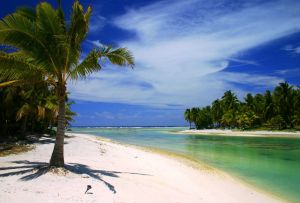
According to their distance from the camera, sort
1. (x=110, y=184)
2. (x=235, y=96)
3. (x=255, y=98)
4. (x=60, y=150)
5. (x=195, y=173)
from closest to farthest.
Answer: (x=110, y=184) < (x=60, y=150) < (x=195, y=173) < (x=255, y=98) < (x=235, y=96)

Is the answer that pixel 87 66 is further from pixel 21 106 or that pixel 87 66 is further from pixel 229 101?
pixel 229 101

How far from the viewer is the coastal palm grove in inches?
3135

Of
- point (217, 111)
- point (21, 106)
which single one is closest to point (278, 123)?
point (217, 111)

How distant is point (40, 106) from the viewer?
84.3 ft

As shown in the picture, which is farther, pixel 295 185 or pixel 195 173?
pixel 195 173

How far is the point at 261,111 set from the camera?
91.1 m

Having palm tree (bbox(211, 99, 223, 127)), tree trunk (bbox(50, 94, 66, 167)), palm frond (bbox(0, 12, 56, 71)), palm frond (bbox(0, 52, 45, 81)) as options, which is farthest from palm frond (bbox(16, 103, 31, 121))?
palm tree (bbox(211, 99, 223, 127))

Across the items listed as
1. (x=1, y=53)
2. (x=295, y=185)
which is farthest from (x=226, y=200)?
(x=1, y=53)

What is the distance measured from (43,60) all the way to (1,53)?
4.21ft

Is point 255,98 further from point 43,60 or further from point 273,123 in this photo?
point 43,60

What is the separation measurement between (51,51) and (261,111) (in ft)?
290

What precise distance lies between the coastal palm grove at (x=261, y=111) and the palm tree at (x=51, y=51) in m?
74.0

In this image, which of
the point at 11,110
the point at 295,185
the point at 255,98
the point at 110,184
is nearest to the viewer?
the point at 110,184

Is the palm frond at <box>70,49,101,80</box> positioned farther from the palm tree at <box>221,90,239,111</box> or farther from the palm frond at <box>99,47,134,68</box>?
the palm tree at <box>221,90,239,111</box>
